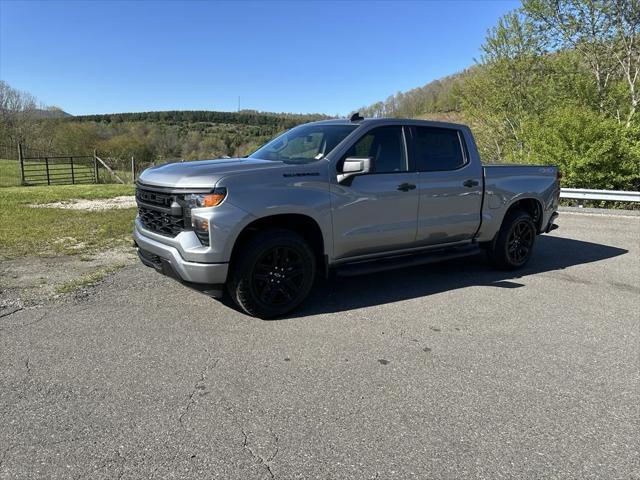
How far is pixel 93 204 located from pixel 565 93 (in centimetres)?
2018

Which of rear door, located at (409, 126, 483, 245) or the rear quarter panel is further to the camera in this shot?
the rear quarter panel

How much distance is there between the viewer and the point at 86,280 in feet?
18.0

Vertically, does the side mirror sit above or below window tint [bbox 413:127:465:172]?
below

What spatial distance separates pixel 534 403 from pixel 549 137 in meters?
14.9

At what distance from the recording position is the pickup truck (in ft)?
13.5

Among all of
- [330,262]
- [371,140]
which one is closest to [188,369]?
[330,262]

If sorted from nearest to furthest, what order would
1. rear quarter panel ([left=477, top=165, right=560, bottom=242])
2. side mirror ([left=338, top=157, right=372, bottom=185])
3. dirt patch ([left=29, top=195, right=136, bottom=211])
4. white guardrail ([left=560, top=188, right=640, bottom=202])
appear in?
side mirror ([left=338, top=157, right=372, bottom=185])
rear quarter panel ([left=477, top=165, right=560, bottom=242])
dirt patch ([left=29, top=195, right=136, bottom=211])
white guardrail ([left=560, top=188, right=640, bottom=202])

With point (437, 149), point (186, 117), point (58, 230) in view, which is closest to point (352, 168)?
point (437, 149)

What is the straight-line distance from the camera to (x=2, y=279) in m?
5.47

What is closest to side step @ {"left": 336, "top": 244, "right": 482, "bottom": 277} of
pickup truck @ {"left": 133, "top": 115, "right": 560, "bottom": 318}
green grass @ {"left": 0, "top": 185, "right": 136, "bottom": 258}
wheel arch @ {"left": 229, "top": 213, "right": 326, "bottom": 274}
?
pickup truck @ {"left": 133, "top": 115, "right": 560, "bottom": 318}

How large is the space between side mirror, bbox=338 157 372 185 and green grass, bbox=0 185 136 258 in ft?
14.9

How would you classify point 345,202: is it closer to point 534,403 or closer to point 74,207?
point 534,403

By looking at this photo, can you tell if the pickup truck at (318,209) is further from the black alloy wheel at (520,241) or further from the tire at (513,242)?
the black alloy wheel at (520,241)

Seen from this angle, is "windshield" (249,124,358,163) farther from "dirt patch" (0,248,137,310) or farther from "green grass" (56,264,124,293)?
"dirt patch" (0,248,137,310)
